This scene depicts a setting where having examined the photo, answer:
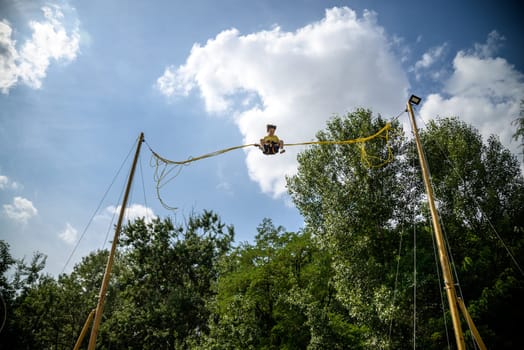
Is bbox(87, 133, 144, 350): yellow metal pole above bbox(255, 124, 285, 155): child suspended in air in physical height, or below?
below

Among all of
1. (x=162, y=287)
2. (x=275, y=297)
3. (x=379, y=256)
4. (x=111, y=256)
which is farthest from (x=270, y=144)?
(x=162, y=287)

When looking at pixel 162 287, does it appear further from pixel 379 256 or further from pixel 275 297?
pixel 379 256

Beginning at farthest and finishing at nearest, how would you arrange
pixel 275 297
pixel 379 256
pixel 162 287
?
pixel 162 287 < pixel 275 297 < pixel 379 256

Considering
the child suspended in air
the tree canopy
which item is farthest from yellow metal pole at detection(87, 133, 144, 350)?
the tree canopy

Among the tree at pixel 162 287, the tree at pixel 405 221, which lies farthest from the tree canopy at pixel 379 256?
the tree at pixel 162 287

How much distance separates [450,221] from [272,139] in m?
11.5

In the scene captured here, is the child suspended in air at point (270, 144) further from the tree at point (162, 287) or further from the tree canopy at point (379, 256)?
the tree at point (162, 287)

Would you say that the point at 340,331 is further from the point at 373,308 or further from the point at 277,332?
the point at 277,332

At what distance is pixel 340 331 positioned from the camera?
13648 mm

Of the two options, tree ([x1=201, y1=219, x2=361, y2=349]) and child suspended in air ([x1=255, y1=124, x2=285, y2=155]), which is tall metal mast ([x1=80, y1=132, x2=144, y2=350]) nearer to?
child suspended in air ([x1=255, y1=124, x2=285, y2=155])

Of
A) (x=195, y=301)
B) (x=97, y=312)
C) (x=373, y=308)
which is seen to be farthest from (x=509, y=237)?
(x=195, y=301)

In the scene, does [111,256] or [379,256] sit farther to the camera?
[379,256]

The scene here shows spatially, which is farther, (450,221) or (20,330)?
(20,330)

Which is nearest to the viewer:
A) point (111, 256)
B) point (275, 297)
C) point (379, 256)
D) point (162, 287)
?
point (111, 256)
